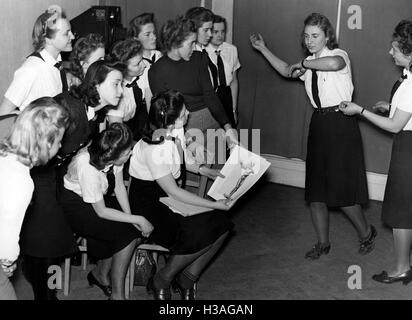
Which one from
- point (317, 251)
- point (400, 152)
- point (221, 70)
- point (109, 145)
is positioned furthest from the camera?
point (221, 70)

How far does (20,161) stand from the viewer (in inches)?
108

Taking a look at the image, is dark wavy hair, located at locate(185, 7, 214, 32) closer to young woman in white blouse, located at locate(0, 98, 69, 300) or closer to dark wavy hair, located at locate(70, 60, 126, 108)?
dark wavy hair, located at locate(70, 60, 126, 108)

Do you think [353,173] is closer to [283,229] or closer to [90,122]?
[283,229]

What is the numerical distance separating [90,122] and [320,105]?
1568mm

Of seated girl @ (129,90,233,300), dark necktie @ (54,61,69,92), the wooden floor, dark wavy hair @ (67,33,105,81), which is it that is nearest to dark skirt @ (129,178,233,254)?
seated girl @ (129,90,233,300)

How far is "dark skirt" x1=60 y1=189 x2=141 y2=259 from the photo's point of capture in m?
3.74

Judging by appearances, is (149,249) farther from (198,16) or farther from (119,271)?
(198,16)

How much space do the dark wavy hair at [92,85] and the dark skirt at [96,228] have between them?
490 millimetres

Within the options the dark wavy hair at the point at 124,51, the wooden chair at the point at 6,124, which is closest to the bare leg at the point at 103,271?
the wooden chair at the point at 6,124

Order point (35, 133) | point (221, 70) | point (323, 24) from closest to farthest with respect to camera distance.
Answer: point (35, 133) → point (323, 24) → point (221, 70)

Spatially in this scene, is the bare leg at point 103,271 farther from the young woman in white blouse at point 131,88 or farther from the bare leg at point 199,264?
the young woman in white blouse at point 131,88

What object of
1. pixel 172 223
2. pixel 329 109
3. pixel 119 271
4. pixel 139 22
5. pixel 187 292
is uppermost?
pixel 139 22

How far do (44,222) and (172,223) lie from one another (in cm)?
69

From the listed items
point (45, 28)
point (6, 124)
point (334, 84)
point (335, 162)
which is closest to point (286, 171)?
point (335, 162)
